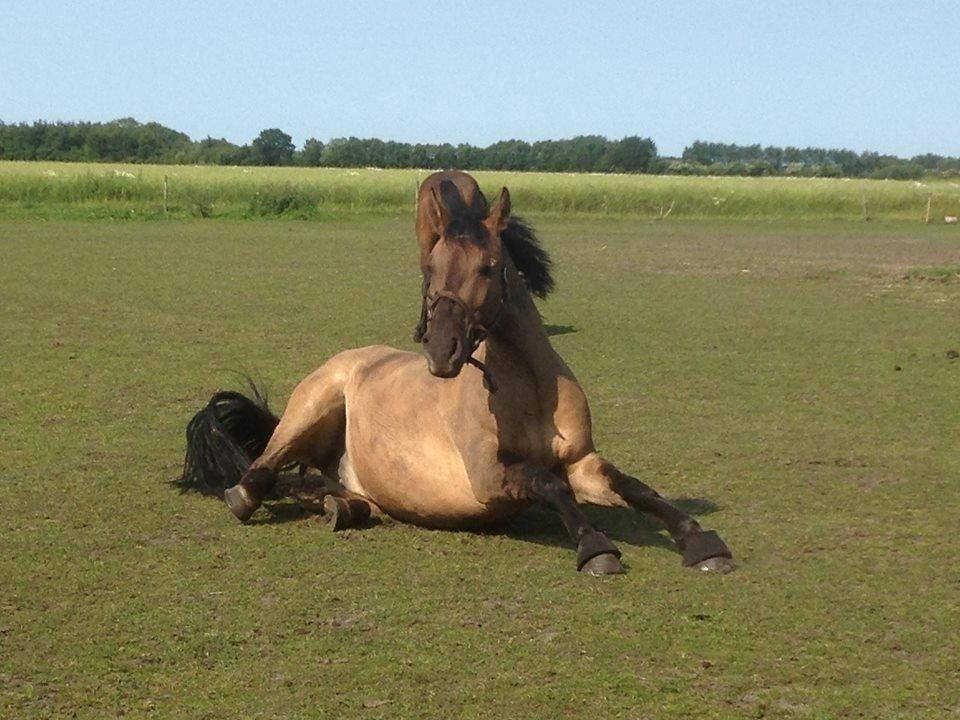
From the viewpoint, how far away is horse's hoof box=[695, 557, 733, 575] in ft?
17.9

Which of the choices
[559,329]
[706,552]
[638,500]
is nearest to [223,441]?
[638,500]

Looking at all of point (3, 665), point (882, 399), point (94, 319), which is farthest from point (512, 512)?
point (94, 319)

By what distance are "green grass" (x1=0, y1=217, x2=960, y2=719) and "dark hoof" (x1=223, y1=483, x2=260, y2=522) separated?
159mm

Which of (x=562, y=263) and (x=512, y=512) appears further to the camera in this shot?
(x=562, y=263)

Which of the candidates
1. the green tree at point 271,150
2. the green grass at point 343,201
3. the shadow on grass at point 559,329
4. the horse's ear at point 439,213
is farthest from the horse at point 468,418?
the green tree at point 271,150

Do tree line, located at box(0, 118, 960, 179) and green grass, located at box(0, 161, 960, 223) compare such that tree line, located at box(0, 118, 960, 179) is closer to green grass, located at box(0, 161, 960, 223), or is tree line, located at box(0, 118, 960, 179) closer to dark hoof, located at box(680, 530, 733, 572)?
green grass, located at box(0, 161, 960, 223)

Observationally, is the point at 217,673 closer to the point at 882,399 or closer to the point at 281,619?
the point at 281,619

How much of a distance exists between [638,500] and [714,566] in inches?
16.2

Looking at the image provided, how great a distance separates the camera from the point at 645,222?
41125mm

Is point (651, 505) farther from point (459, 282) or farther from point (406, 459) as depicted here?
point (459, 282)

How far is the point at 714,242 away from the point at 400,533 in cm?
2635

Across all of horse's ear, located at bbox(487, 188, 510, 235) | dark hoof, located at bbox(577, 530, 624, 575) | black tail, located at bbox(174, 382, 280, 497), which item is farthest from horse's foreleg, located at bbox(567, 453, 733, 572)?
black tail, located at bbox(174, 382, 280, 497)

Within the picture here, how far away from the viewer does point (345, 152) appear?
9538 cm

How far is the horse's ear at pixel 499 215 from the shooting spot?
5.43 metres
